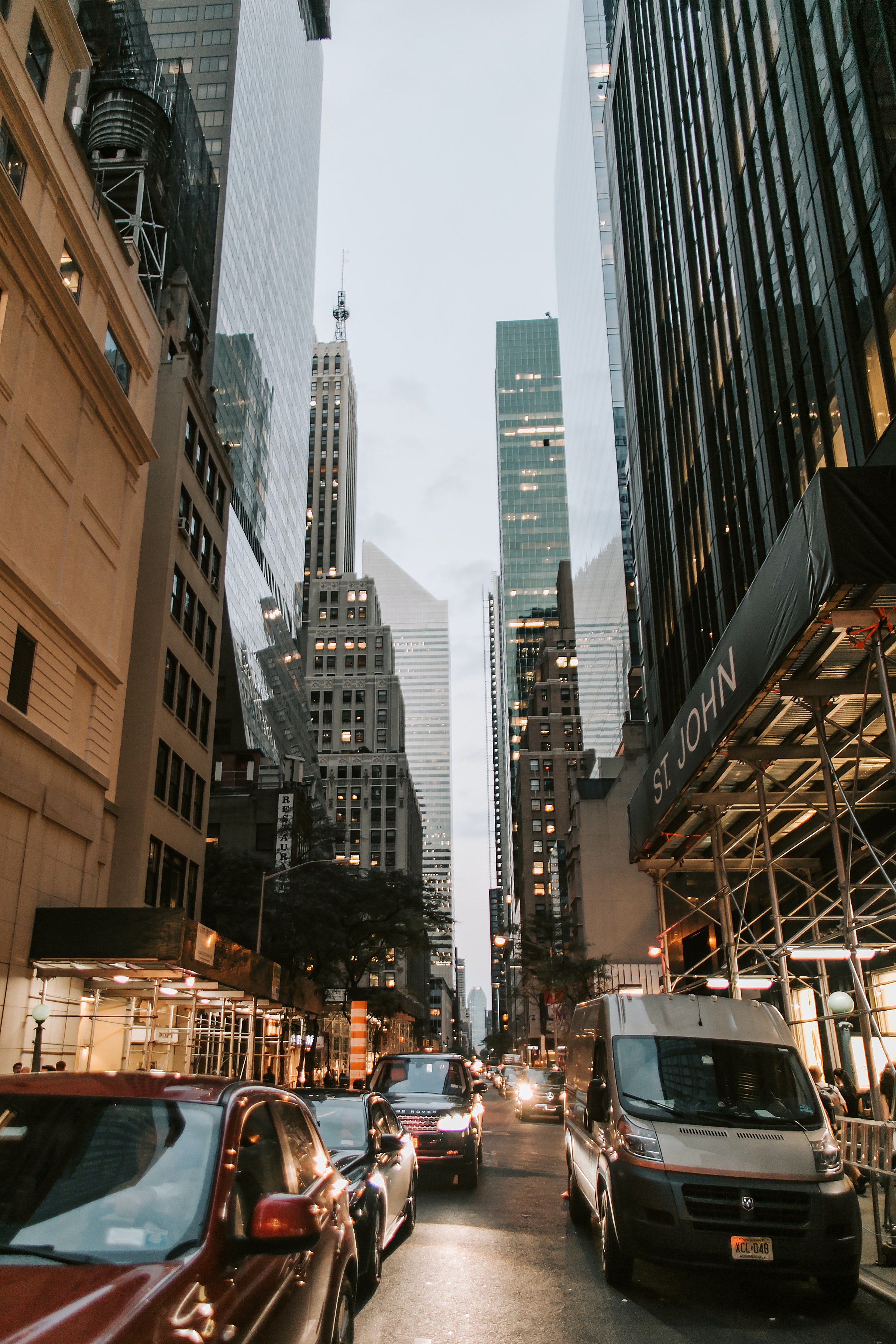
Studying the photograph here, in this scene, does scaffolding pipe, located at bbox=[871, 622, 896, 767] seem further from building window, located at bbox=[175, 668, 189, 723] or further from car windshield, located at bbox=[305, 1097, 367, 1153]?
building window, located at bbox=[175, 668, 189, 723]

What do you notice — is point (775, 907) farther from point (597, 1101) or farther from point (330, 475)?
point (330, 475)

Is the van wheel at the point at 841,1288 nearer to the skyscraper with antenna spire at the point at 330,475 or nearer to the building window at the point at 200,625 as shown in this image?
the building window at the point at 200,625

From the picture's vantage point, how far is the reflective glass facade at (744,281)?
18.7m

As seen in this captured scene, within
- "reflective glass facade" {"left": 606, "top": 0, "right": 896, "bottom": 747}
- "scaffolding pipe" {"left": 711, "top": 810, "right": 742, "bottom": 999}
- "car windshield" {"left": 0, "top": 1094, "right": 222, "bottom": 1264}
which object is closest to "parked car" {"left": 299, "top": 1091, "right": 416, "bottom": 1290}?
"car windshield" {"left": 0, "top": 1094, "right": 222, "bottom": 1264}

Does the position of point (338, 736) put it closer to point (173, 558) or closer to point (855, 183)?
point (173, 558)

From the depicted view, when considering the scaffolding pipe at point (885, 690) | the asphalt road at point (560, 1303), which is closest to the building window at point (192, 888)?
→ the asphalt road at point (560, 1303)

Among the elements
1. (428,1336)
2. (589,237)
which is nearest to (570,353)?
(589,237)

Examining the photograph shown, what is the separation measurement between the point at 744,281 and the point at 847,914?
65.9 ft

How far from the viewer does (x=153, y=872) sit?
2970cm

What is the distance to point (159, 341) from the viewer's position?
32.7 m

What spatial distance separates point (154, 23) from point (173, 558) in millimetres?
80928

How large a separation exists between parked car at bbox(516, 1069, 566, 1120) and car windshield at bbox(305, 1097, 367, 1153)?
92.7ft

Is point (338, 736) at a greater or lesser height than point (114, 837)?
greater

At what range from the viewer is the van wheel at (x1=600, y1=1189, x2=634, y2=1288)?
26.9ft
